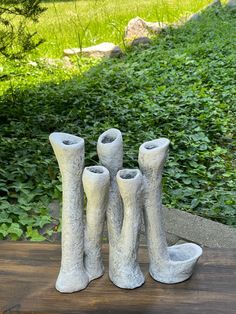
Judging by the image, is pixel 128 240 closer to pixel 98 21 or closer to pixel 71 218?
pixel 71 218

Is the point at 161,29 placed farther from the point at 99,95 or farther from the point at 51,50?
the point at 99,95

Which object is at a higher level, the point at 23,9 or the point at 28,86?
the point at 23,9

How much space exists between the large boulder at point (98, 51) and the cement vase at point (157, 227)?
530 centimetres

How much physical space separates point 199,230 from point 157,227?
108 centimetres

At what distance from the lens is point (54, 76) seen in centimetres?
605

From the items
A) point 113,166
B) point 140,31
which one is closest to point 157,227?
point 113,166

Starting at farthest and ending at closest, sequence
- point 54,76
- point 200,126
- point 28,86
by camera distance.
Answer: point 54,76 < point 28,86 < point 200,126

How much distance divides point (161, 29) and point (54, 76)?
2480 mm

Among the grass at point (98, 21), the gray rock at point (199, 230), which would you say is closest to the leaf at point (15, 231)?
the gray rock at point (199, 230)

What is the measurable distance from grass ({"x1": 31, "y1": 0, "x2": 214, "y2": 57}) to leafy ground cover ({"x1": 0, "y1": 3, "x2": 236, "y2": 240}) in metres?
0.86

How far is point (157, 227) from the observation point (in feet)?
5.81

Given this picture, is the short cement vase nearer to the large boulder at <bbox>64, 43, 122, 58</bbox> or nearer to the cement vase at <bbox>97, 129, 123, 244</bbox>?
the cement vase at <bbox>97, 129, 123, 244</bbox>

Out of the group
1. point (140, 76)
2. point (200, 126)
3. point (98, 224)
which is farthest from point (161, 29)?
point (98, 224)

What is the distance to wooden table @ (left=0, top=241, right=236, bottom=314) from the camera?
5.57 feet
